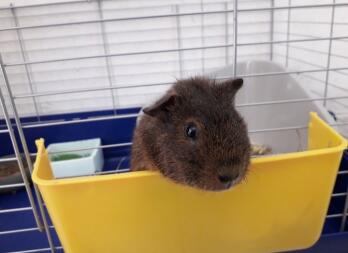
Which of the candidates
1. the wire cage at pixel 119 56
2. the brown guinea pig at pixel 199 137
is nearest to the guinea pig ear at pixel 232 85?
the brown guinea pig at pixel 199 137

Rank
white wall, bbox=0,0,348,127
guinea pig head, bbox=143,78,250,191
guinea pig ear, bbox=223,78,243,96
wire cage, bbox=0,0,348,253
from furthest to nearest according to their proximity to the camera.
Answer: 1. white wall, bbox=0,0,348,127
2. wire cage, bbox=0,0,348,253
3. guinea pig ear, bbox=223,78,243,96
4. guinea pig head, bbox=143,78,250,191

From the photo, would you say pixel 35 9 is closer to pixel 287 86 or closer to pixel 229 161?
pixel 287 86

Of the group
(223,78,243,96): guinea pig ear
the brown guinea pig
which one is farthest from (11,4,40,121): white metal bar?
(223,78,243,96): guinea pig ear

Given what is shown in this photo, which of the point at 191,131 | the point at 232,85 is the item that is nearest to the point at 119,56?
the point at 232,85

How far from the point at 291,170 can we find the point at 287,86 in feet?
3.28

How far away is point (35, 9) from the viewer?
202 cm

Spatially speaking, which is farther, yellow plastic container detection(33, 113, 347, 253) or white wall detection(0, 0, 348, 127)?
white wall detection(0, 0, 348, 127)

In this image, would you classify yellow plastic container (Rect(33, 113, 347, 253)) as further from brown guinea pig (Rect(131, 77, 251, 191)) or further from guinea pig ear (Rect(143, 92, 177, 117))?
guinea pig ear (Rect(143, 92, 177, 117))

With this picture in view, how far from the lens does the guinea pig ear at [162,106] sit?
2.53ft

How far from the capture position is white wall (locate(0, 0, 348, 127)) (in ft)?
6.79

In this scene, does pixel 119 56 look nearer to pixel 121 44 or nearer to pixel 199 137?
pixel 121 44

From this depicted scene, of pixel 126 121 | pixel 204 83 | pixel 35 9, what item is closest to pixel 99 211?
pixel 204 83

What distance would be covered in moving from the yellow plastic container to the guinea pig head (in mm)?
65

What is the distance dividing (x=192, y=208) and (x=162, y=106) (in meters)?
0.28
